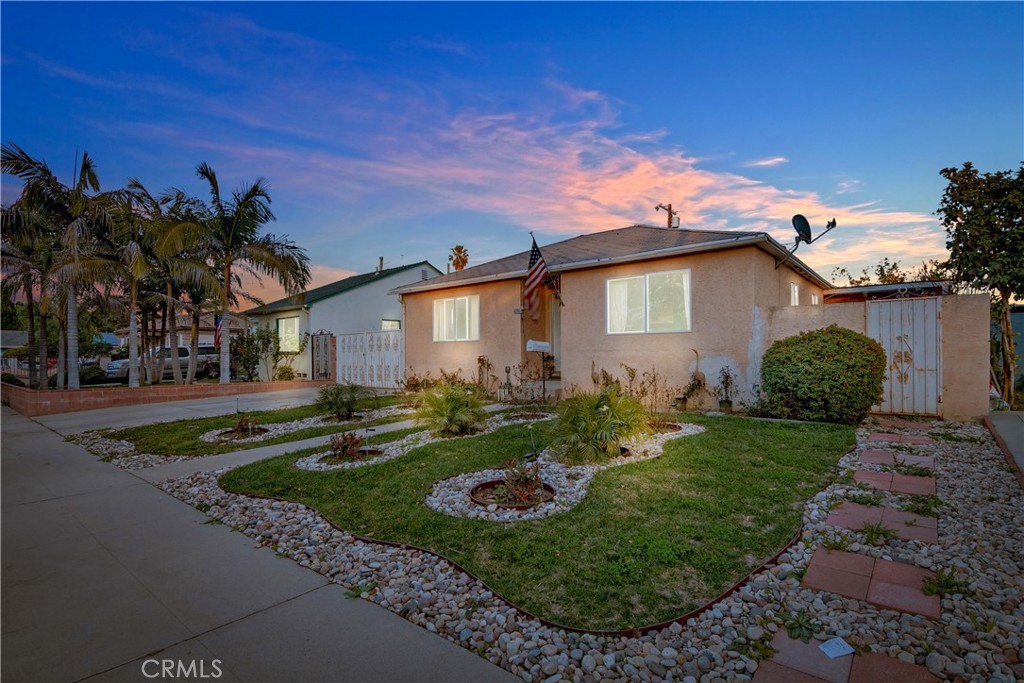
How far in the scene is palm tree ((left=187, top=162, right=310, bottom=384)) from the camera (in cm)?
1498

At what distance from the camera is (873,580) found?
120 inches

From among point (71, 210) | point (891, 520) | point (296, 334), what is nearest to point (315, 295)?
point (296, 334)

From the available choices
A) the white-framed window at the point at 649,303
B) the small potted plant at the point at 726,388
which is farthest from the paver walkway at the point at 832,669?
the white-framed window at the point at 649,303

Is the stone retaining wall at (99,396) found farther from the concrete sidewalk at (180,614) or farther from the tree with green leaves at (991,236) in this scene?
the tree with green leaves at (991,236)

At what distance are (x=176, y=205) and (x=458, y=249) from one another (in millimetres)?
10573

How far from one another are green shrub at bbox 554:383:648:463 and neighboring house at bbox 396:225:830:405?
13.6ft

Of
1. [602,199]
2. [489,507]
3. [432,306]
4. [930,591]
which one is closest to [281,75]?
[432,306]

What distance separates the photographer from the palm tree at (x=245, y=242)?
15.0 metres

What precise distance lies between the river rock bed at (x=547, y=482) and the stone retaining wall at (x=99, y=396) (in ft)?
43.1

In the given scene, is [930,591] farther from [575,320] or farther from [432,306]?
[432,306]

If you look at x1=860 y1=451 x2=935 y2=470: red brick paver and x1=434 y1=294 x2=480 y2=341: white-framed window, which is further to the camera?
x1=434 y1=294 x2=480 y2=341: white-framed window

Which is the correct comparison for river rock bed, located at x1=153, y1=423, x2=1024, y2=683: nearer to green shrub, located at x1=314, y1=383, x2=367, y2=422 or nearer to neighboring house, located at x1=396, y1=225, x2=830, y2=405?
green shrub, located at x1=314, y1=383, x2=367, y2=422

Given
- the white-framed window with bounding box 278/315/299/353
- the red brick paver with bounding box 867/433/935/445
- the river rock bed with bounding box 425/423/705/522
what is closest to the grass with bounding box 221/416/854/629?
the river rock bed with bounding box 425/423/705/522

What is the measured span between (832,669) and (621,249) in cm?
997
